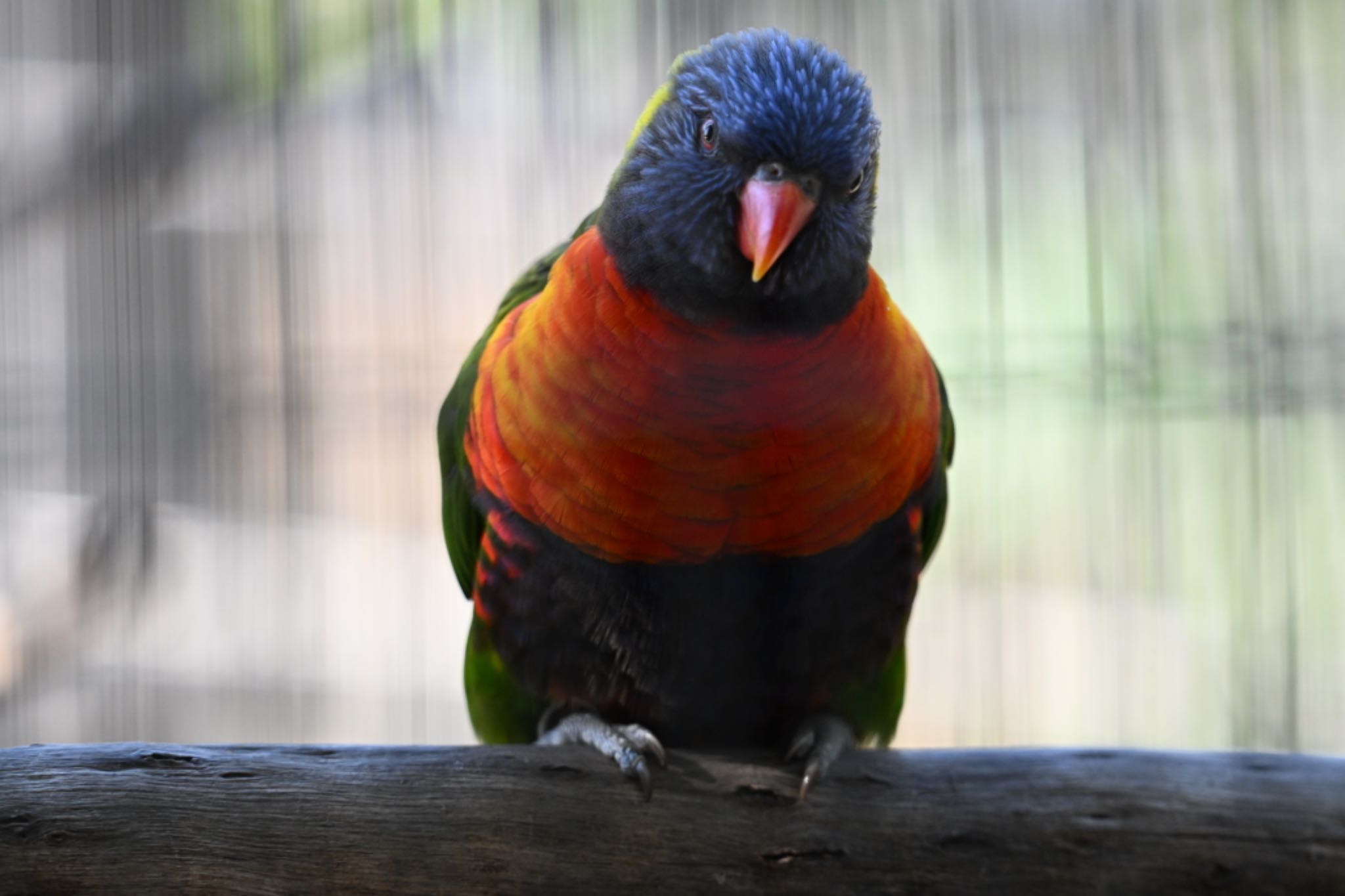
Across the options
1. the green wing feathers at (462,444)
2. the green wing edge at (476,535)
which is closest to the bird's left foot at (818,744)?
the green wing edge at (476,535)

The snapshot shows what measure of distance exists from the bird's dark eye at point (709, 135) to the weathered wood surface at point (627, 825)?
0.67 m

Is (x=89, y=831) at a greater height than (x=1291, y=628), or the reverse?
(x=1291, y=628)

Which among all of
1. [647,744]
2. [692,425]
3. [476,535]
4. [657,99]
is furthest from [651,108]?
[647,744]

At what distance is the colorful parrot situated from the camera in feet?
3.24

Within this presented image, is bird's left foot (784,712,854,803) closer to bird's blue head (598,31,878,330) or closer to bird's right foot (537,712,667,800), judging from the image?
bird's right foot (537,712,667,800)

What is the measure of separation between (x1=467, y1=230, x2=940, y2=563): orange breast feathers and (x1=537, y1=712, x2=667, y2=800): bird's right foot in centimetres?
20

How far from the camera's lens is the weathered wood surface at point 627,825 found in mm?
942

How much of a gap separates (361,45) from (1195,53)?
34.5 inches

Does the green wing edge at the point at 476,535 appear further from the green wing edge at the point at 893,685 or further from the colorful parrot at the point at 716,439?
the green wing edge at the point at 893,685

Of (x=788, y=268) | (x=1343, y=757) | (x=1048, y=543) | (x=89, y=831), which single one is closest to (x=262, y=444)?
(x=89, y=831)

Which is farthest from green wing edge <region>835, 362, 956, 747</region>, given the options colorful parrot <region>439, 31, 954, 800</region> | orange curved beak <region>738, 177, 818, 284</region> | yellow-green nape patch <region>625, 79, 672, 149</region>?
yellow-green nape patch <region>625, 79, 672, 149</region>

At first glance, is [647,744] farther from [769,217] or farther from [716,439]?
[769,217]

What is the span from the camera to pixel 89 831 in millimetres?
924

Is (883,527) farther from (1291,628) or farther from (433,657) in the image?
Result: (433,657)
